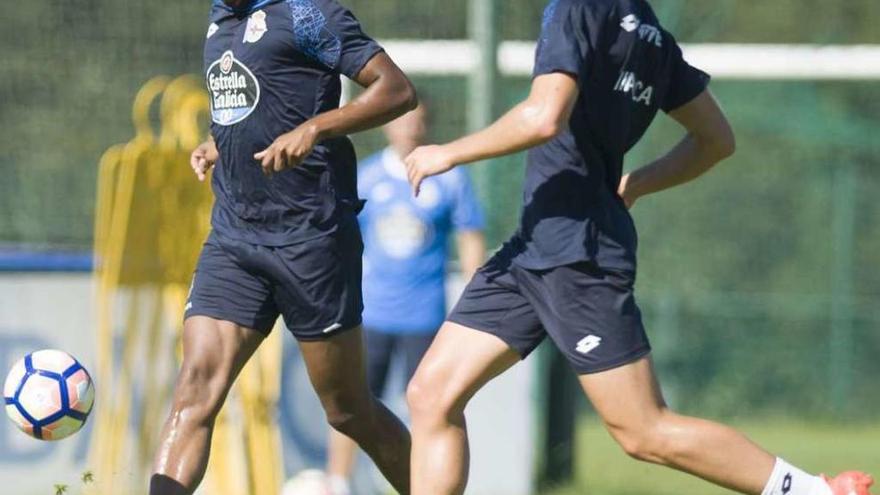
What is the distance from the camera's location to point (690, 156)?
664 cm

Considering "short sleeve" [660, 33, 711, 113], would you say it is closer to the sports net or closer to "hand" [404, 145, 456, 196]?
"hand" [404, 145, 456, 196]

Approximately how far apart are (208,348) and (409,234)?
3016 mm

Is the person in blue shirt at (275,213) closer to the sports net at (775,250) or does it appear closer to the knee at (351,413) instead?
the knee at (351,413)

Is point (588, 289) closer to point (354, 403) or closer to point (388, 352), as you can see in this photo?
point (354, 403)

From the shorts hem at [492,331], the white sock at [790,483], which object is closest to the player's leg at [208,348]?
the shorts hem at [492,331]

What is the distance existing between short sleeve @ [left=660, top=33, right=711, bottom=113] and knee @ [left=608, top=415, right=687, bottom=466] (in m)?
1.11

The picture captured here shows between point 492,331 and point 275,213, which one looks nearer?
point 492,331

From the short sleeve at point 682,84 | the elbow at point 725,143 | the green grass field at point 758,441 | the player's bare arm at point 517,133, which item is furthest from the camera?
the green grass field at point 758,441

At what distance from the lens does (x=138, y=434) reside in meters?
8.58

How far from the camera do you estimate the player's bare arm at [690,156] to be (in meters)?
6.57

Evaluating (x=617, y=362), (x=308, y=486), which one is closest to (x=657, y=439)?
(x=617, y=362)

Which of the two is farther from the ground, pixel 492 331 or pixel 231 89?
pixel 231 89

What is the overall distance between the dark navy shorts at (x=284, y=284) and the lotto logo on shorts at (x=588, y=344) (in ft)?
3.17

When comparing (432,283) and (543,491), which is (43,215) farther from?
(543,491)
